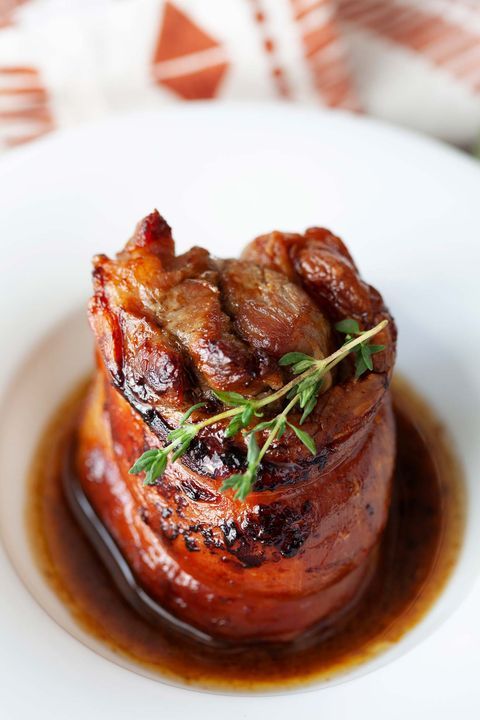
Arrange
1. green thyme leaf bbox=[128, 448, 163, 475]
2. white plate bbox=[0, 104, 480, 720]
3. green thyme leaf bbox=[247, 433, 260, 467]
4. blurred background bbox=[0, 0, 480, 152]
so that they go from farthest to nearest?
blurred background bbox=[0, 0, 480, 152]
white plate bbox=[0, 104, 480, 720]
green thyme leaf bbox=[128, 448, 163, 475]
green thyme leaf bbox=[247, 433, 260, 467]

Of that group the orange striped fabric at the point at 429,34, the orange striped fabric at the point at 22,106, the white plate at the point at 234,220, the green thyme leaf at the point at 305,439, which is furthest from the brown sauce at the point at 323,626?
the orange striped fabric at the point at 429,34

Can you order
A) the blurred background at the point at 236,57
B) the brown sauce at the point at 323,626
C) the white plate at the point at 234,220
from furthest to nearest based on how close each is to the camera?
the blurred background at the point at 236,57 → the white plate at the point at 234,220 → the brown sauce at the point at 323,626

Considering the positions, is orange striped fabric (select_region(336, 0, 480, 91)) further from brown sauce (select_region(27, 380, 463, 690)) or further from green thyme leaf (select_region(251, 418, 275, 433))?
green thyme leaf (select_region(251, 418, 275, 433))

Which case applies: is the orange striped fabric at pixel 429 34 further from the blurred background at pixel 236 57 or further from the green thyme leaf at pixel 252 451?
the green thyme leaf at pixel 252 451


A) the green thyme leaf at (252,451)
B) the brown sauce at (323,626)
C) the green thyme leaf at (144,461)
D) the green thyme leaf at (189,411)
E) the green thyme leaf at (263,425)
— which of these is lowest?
the brown sauce at (323,626)

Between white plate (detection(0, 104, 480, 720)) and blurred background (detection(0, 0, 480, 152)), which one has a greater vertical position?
blurred background (detection(0, 0, 480, 152))

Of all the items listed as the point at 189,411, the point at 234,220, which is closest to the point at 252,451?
the point at 189,411

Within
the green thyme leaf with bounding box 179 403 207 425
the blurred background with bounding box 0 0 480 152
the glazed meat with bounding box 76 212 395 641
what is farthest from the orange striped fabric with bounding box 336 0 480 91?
the green thyme leaf with bounding box 179 403 207 425
